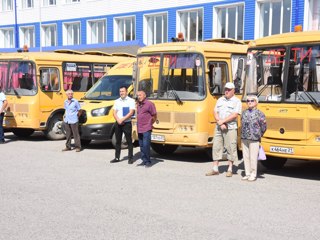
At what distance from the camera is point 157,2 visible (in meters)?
29.0

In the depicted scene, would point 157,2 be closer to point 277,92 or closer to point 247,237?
point 277,92

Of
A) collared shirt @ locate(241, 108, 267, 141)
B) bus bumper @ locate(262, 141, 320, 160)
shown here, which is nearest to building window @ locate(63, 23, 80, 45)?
bus bumper @ locate(262, 141, 320, 160)

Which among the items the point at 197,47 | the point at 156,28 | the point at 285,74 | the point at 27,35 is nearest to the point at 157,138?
the point at 197,47

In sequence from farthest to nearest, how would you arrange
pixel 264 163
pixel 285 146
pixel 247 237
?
pixel 264 163, pixel 285 146, pixel 247 237

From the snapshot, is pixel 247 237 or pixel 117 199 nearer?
pixel 247 237

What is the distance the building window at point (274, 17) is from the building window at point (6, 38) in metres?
23.4

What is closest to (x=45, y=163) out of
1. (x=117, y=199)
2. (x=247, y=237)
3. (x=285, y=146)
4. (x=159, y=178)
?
(x=159, y=178)

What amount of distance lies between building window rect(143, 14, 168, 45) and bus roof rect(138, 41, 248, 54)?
1818 cm

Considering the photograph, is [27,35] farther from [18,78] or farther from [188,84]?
[188,84]

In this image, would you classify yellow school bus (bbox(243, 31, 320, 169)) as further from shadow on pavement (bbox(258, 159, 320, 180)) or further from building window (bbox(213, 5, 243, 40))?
building window (bbox(213, 5, 243, 40))

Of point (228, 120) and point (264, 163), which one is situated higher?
point (228, 120)

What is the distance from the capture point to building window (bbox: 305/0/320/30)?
22.3 metres

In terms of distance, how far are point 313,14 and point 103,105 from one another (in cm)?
1407

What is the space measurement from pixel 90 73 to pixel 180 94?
5903 mm
